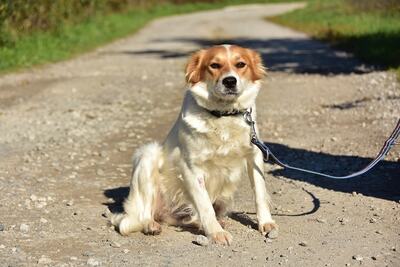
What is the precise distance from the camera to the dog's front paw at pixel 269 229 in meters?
5.26

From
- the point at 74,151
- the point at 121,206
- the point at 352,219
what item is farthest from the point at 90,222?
the point at 74,151

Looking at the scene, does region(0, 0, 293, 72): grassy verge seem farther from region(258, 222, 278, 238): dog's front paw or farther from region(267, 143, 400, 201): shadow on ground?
region(258, 222, 278, 238): dog's front paw

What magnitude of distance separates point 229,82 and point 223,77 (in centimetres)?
5

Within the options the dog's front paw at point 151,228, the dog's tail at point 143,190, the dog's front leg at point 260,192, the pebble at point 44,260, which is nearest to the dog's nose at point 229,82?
the dog's front leg at point 260,192

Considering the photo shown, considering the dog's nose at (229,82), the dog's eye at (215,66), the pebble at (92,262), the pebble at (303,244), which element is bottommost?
the pebble at (92,262)

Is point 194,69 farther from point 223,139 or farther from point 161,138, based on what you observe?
point 161,138

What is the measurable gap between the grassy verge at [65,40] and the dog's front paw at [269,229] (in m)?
11.8

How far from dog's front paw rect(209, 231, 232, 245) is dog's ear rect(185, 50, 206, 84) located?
3.40ft

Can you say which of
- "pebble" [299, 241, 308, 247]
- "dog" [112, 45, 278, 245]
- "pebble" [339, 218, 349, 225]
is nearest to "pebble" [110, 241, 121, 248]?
"dog" [112, 45, 278, 245]

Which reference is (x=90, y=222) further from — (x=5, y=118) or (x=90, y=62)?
(x=90, y=62)

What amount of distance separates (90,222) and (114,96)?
7.08 m

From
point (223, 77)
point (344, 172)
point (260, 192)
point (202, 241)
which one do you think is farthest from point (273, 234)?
point (344, 172)

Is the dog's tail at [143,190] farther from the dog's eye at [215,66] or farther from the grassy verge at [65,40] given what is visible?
the grassy verge at [65,40]

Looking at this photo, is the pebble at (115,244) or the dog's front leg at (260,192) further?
the dog's front leg at (260,192)
